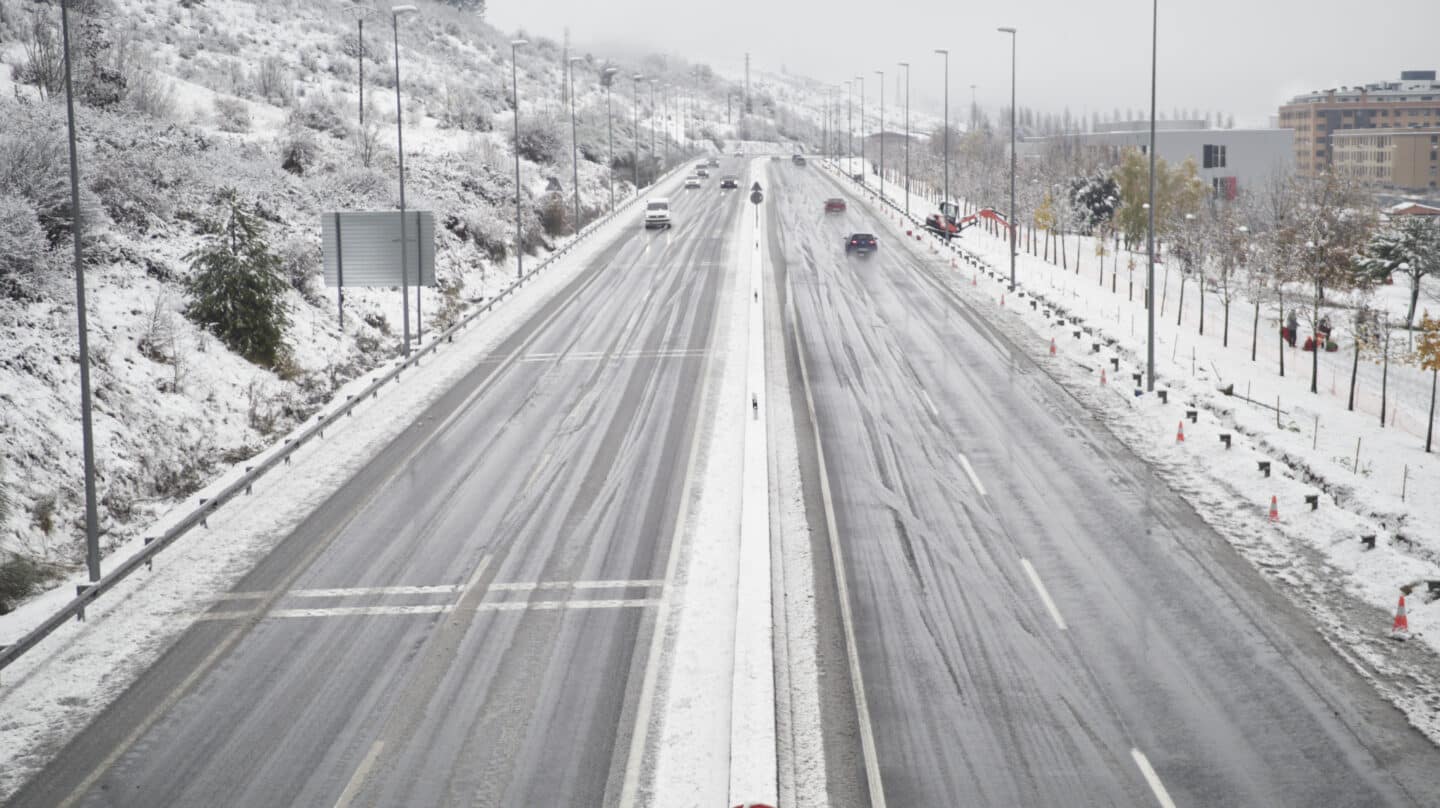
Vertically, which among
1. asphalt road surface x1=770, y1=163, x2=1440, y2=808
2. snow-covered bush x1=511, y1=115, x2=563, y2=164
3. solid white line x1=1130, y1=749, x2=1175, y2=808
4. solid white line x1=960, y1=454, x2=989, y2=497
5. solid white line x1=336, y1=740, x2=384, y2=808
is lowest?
solid white line x1=336, y1=740, x2=384, y2=808

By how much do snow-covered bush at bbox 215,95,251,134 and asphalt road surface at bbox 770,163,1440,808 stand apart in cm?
3620

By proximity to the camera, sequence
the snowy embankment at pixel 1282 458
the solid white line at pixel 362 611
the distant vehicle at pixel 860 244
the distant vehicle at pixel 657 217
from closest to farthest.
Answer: the snowy embankment at pixel 1282 458
the solid white line at pixel 362 611
the distant vehicle at pixel 860 244
the distant vehicle at pixel 657 217

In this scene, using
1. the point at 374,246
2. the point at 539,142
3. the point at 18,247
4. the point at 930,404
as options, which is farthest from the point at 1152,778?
the point at 539,142

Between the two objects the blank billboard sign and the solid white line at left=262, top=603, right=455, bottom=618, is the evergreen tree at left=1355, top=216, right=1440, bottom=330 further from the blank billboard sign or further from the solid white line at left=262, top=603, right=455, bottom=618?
the solid white line at left=262, top=603, right=455, bottom=618

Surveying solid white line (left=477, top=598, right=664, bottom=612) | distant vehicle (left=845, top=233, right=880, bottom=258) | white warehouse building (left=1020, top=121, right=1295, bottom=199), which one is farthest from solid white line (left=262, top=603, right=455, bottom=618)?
white warehouse building (left=1020, top=121, right=1295, bottom=199)

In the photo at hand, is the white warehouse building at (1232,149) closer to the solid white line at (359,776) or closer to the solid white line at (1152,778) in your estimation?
the solid white line at (1152,778)

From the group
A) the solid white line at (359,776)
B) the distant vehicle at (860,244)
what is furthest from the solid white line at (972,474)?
the distant vehicle at (860,244)

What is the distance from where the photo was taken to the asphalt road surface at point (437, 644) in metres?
11.6

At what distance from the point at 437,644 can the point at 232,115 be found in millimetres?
46036

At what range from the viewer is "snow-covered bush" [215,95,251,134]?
51.9 meters

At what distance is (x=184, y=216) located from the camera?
3469 cm

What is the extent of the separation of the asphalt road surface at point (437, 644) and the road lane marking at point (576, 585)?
1.8 inches

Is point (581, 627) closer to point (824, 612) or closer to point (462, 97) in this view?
point (824, 612)

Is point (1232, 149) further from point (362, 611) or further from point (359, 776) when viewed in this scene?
point (359, 776)
